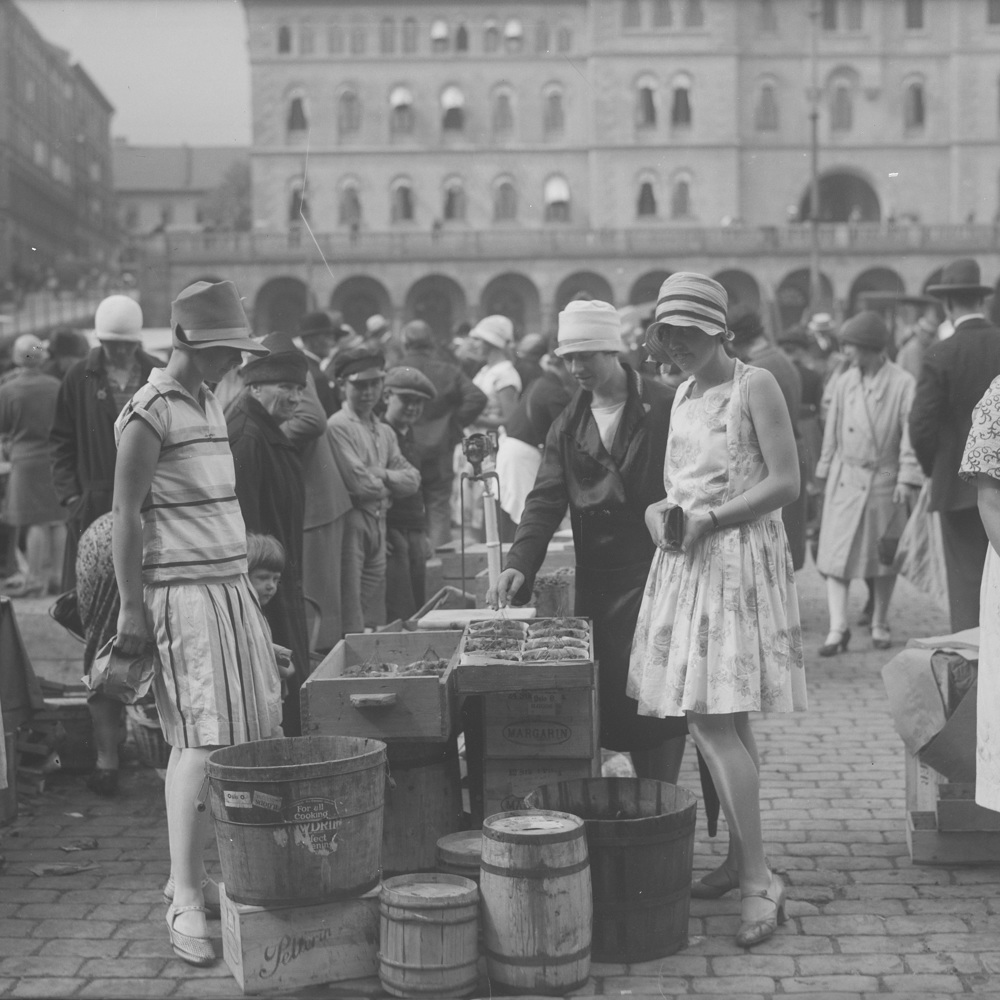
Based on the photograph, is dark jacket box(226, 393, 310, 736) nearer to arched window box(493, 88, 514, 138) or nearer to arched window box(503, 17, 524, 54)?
arched window box(503, 17, 524, 54)

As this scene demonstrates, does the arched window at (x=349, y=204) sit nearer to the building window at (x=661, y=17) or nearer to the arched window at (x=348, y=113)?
the arched window at (x=348, y=113)

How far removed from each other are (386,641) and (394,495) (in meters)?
2.55

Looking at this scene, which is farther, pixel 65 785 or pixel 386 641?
pixel 65 785

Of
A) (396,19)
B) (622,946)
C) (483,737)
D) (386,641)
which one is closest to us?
(622,946)

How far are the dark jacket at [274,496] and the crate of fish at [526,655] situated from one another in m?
0.99

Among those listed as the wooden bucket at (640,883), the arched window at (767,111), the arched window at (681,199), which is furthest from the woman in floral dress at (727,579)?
the arched window at (767,111)

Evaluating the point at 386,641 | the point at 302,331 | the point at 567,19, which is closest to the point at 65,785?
the point at 386,641

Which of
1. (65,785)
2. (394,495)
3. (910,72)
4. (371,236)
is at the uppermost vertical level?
(910,72)

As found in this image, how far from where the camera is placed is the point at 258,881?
14.2 feet

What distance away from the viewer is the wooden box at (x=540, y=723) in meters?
5.04

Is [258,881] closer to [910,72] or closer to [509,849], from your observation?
[509,849]

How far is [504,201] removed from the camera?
6381 centimetres

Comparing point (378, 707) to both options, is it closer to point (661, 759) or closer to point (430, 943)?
point (430, 943)

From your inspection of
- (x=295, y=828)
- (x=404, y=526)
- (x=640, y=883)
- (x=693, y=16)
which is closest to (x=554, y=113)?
(x=693, y=16)
